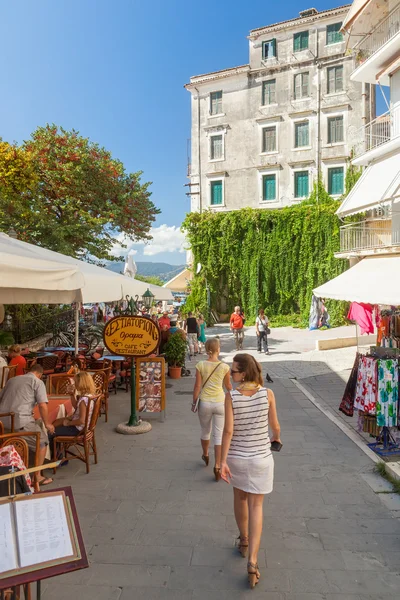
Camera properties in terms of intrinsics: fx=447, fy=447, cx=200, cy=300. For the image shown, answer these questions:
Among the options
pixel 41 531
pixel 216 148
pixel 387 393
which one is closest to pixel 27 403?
pixel 41 531

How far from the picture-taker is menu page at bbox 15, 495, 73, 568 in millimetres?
2379

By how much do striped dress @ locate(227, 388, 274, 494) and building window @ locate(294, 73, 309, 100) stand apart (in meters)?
29.6

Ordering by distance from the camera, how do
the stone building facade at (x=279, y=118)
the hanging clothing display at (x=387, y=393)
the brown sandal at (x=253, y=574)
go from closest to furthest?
the brown sandal at (x=253, y=574), the hanging clothing display at (x=387, y=393), the stone building facade at (x=279, y=118)

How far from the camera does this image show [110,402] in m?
9.72

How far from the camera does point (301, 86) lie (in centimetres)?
2905

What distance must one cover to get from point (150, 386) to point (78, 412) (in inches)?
90.3

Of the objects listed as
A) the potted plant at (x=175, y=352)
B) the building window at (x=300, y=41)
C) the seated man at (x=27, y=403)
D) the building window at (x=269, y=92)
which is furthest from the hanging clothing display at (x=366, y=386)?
the building window at (x=300, y=41)

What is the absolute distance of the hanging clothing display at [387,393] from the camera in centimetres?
664

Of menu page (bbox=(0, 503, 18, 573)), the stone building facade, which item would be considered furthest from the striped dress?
the stone building facade

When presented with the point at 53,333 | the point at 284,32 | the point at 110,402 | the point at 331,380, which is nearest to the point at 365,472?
the point at 110,402

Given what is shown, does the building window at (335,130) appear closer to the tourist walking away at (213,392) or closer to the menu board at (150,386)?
the menu board at (150,386)

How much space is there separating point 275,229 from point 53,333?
16449 millimetres

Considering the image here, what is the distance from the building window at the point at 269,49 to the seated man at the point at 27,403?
30.4 metres

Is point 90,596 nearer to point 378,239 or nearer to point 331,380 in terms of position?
point 331,380
